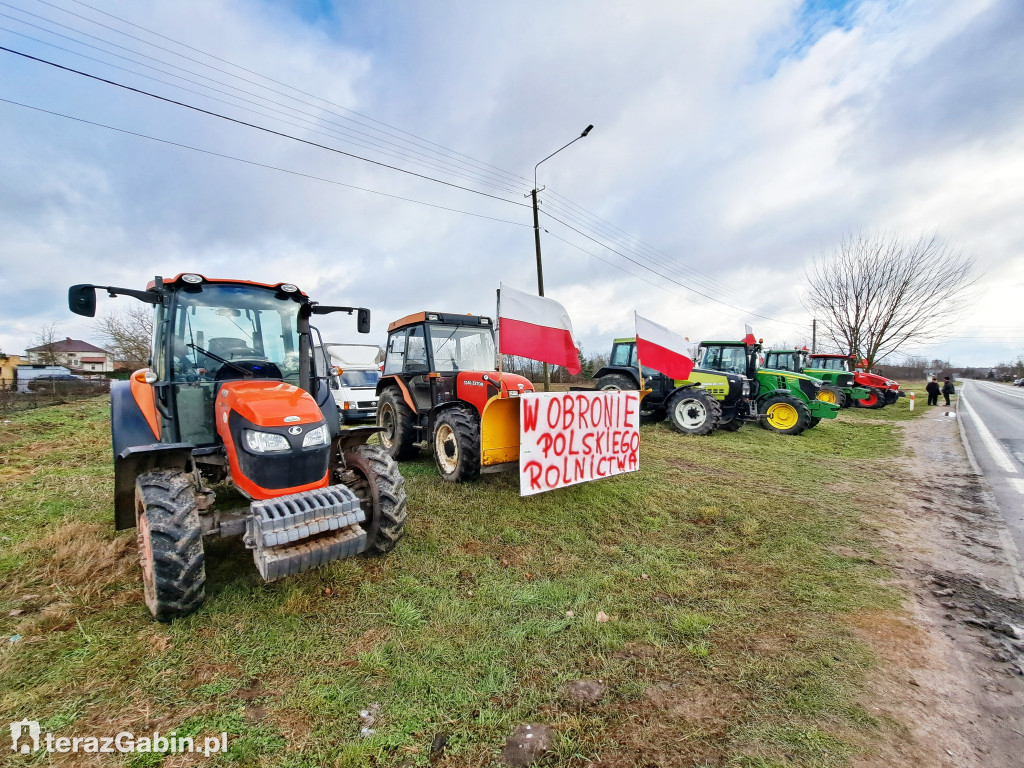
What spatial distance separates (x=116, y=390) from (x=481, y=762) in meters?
4.57

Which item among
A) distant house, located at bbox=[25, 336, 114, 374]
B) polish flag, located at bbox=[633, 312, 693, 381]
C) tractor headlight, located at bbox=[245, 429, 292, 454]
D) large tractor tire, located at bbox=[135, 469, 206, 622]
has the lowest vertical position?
large tractor tire, located at bbox=[135, 469, 206, 622]

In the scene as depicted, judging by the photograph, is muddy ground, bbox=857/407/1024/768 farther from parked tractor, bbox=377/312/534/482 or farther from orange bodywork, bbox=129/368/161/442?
orange bodywork, bbox=129/368/161/442

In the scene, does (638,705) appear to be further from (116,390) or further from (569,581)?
(116,390)

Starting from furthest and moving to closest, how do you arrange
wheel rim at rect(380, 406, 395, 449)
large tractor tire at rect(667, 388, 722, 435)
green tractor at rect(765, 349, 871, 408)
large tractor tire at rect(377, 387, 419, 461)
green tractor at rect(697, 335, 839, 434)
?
green tractor at rect(765, 349, 871, 408) → green tractor at rect(697, 335, 839, 434) → large tractor tire at rect(667, 388, 722, 435) → wheel rim at rect(380, 406, 395, 449) → large tractor tire at rect(377, 387, 419, 461)

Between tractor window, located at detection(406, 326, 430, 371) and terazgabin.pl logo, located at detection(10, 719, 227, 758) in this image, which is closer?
terazgabin.pl logo, located at detection(10, 719, 227, 758)

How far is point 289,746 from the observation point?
193cm

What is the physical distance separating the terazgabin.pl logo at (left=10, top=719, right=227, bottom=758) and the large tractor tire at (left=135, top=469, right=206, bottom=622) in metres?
0.74

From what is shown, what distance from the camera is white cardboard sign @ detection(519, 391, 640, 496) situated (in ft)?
15.1

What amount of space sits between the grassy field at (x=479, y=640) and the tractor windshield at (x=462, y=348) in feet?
7.28

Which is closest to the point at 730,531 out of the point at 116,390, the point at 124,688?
the point at 124,688

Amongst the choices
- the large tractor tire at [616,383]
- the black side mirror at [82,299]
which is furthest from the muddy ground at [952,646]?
the large tractor tire at [616,383]

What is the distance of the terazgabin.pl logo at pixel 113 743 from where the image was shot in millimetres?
1893

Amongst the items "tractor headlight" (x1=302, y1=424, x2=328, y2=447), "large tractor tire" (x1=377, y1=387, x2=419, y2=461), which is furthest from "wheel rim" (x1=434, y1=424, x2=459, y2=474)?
"tractor headlight" (x1=302, y1=424, x2=328, y2=447)

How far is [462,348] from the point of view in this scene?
6.55m
